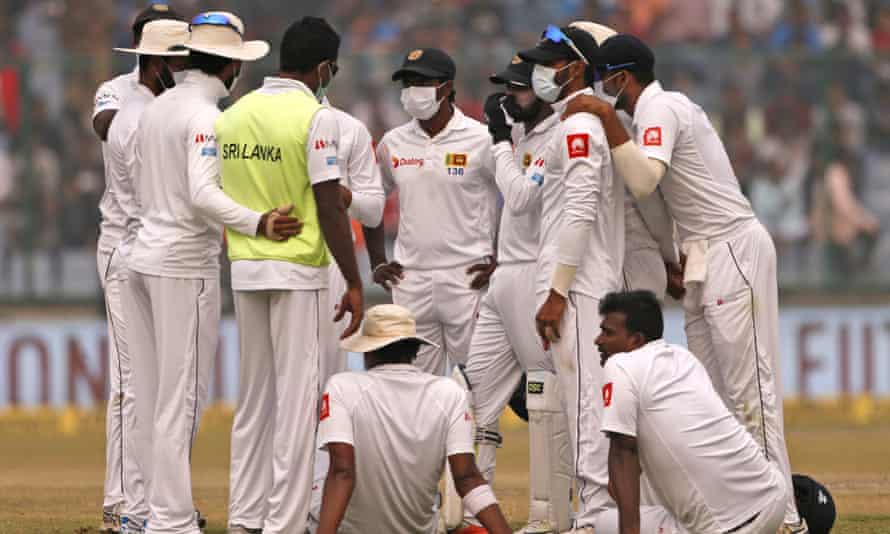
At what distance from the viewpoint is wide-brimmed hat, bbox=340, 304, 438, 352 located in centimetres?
685

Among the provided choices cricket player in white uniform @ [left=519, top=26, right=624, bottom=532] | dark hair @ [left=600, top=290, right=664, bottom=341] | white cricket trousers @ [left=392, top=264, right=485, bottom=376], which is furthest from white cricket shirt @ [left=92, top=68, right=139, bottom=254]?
dark hair @ [left=600, top=290, right=664, bottom=341]

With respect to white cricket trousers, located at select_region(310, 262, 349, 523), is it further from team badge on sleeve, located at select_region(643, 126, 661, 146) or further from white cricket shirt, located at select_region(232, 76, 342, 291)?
team badge on sleeve, located at select_region(643, 126, 661, 146)

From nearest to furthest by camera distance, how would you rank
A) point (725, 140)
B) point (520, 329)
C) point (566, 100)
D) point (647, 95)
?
point (647, 95) < point (566, 100) < point (520, 329) < point (725, 140)

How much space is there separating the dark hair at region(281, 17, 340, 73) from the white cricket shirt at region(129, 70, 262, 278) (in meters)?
0.36

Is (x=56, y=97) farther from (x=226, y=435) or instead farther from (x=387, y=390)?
(x=387, y=390)

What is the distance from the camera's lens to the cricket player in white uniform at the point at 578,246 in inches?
277

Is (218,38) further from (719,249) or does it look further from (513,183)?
(719,249)

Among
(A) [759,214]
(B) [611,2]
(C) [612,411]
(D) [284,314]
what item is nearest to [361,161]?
(D) [284,314]

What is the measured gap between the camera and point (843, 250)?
15594mm

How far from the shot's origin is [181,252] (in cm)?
707

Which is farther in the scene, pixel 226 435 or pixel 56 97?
pixel 56 97

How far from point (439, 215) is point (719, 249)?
5.14 feet

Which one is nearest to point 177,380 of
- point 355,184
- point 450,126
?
point 355,184

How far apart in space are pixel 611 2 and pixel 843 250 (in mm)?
4001
